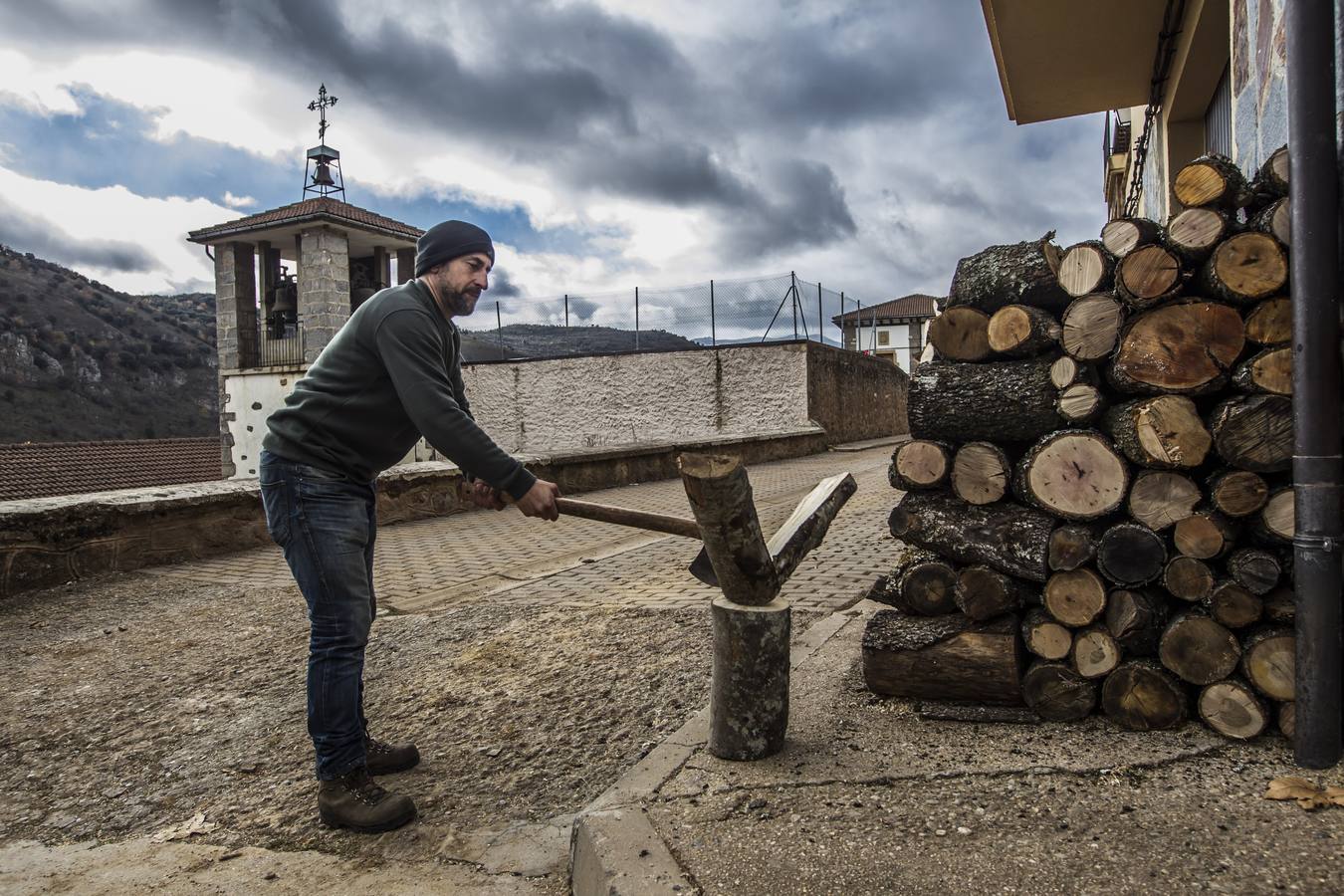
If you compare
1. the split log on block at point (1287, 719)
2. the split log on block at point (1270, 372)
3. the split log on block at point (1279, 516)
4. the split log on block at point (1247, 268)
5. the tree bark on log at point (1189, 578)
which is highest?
the split log on block at point (1247, 268)

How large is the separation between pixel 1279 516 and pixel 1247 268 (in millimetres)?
659

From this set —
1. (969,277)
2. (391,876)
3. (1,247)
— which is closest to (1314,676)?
(969,277)

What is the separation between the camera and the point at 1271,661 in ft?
7.46

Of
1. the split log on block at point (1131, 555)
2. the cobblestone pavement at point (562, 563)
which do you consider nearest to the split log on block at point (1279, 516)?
the split log on block at point (1131, 555)

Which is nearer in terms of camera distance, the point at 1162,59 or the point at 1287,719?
the point at 1287,719

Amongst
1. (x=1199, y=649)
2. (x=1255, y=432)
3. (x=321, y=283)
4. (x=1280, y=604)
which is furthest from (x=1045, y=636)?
(x=321, y=283)

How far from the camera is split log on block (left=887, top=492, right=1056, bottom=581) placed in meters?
2.56

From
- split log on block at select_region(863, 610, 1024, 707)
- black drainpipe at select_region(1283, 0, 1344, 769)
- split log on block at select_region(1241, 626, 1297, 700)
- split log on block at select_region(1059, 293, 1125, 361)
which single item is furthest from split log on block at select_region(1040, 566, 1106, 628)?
split log on block at select_region(1059, 293, 1125, 361)

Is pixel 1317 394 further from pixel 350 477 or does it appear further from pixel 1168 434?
pixel 350 477

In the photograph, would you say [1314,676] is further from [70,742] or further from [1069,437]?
[70,742]

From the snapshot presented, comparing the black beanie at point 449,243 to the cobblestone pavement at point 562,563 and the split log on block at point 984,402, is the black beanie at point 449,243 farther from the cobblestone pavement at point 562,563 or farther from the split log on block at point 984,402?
the cobblestone pavement at point 562,563

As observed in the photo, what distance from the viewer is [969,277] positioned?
2809 millimetres

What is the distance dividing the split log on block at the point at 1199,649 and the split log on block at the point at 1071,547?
0.29 m

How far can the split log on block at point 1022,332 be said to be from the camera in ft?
8.54
